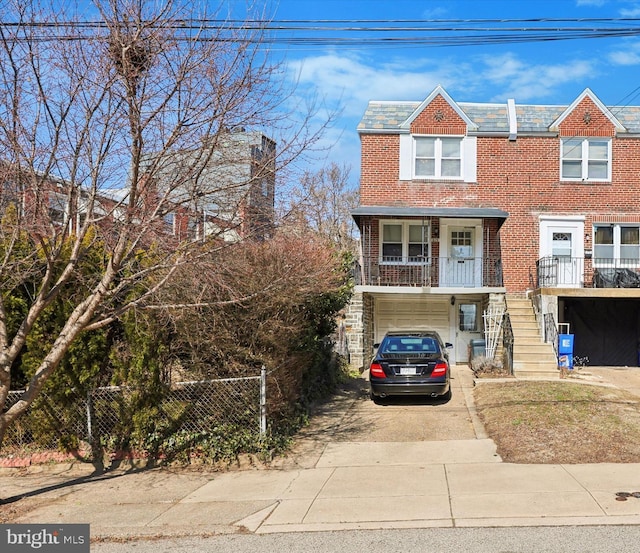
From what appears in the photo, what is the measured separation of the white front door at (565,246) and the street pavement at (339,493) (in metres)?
11.4

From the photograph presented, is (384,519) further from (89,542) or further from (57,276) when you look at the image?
(57,276)

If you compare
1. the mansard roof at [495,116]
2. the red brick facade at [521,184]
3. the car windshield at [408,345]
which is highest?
the mansard roof at [495,116]

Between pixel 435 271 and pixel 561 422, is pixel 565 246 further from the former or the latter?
pixel 561 422

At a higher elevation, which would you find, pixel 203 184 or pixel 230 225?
pixel 203 184

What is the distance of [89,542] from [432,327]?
15.0 meters

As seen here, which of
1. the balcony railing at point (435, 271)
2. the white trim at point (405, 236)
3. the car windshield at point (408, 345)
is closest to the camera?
the car windshield at point (408, 345)

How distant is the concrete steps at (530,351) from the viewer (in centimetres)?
1515

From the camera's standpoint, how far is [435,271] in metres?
19.7

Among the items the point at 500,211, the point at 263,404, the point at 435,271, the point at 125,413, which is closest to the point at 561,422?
the point at 263,404

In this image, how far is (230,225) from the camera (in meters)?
7.46

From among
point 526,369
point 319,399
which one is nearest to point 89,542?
point 319,399

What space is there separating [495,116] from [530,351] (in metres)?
8.61

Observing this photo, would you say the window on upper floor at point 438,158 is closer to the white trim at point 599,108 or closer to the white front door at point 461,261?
the white front door at point 461,261
